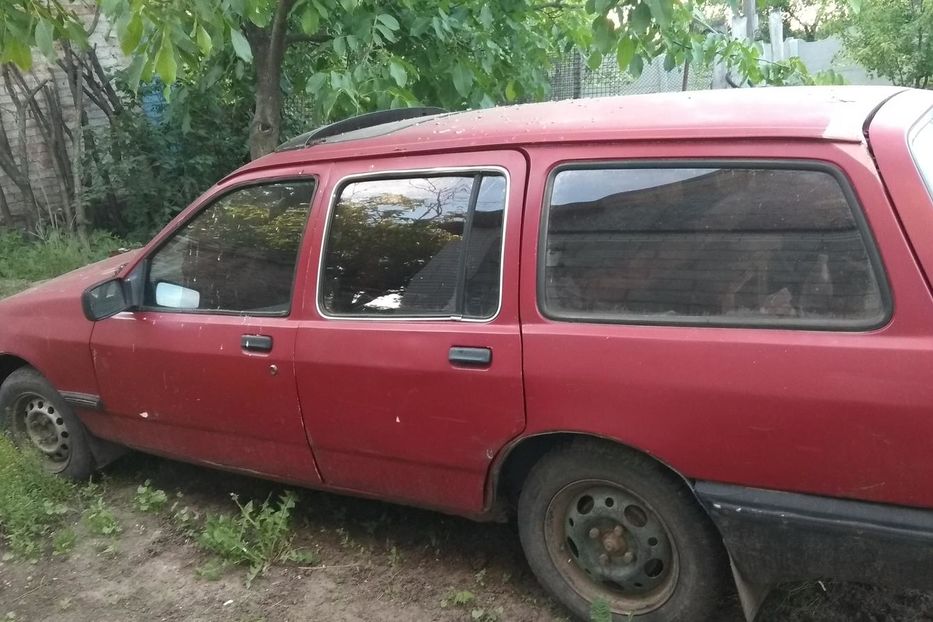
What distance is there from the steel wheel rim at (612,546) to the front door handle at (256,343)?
1.29 m

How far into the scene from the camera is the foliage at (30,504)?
371 centimetres

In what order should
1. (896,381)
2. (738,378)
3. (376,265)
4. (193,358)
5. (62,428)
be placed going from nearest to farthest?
1. (896,381)
2. (738,378)
3. (376,265)
4. (193,358)
5. (62,428)

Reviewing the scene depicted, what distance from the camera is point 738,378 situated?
90.0 inches

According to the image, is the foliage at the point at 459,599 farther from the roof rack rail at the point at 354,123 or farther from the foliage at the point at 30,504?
the roof rack rail at the point at 354,123

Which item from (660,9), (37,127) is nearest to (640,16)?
(660,9)

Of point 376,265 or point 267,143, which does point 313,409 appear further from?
point 267,143

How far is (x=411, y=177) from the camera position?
120 inches

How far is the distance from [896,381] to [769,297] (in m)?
0.40

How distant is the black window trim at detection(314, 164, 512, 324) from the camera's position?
2.75 meters

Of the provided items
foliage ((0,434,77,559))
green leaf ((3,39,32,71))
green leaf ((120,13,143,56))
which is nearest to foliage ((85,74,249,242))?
green leaf ((3,39,32,71))

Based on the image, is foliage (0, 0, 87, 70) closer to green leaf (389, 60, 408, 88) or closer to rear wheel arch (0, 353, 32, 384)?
rear wheel arch (0, 353, 32, 384)

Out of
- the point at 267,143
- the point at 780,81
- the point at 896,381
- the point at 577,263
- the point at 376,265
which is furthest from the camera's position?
the point at 267,143

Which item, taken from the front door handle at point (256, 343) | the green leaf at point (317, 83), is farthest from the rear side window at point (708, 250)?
the green leaf at point (317, 83)

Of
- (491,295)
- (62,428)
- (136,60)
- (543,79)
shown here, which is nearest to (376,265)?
(491,295)
